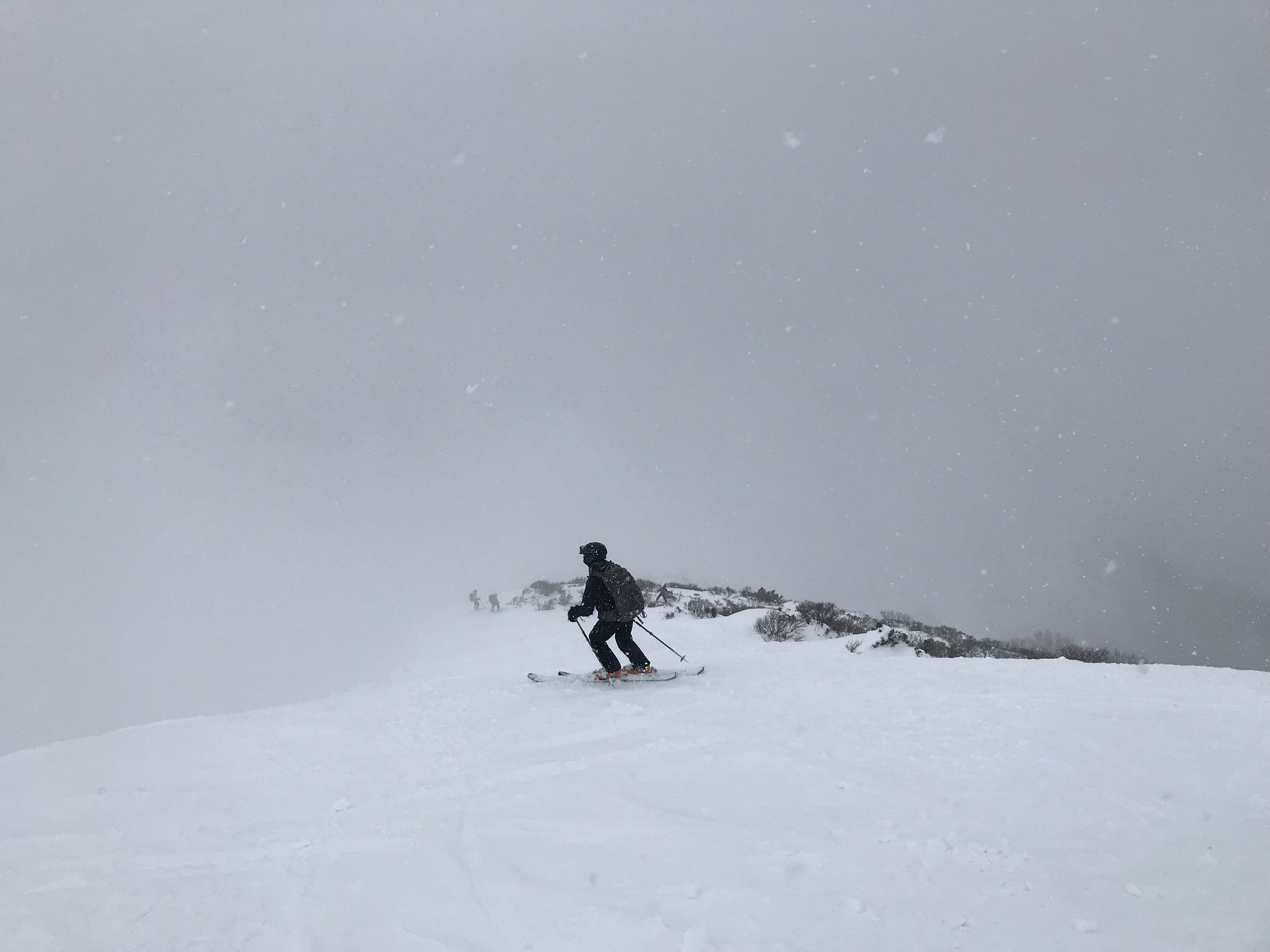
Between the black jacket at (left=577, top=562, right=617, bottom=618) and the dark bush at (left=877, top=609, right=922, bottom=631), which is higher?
the black jacket at (left=577, top=562, right=617, bottom=618)

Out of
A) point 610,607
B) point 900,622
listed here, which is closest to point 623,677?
point 610,607

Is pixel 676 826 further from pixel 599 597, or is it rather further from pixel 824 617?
pixel 824 617

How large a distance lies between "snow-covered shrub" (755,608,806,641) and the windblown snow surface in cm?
489

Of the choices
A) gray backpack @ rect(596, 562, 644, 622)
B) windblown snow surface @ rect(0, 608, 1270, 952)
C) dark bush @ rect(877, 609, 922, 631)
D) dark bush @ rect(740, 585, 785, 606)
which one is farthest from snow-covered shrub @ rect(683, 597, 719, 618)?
windblown snow surface @ rect(0, 608, 1270, 952)

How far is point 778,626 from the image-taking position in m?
13.2

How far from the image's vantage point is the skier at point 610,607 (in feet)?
28.3

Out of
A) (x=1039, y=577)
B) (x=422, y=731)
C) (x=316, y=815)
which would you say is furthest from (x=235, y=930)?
(x=1039, y=577)

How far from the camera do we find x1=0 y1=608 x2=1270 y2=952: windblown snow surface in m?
3.49

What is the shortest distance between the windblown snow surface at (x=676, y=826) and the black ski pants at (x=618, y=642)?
1.09 meters

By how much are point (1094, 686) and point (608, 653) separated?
21.0 ft

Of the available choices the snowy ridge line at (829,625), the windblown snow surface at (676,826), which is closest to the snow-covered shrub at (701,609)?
the snowy ridge line at (829,625)

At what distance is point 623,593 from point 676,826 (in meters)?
4.27

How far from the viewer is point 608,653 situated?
9.03 meters

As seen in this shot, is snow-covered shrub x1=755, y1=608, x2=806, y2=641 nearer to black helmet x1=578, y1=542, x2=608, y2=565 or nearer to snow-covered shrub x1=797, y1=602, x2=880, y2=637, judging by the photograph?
snow-covered shrub x1=797, y1=602, x2=880, y2=637
